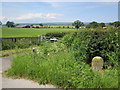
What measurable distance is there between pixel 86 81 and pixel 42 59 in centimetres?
213

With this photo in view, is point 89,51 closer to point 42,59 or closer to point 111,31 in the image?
point 111,31

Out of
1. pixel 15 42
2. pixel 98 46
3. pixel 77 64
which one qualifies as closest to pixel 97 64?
pixel 77 64

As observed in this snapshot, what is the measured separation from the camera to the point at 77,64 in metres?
4.86

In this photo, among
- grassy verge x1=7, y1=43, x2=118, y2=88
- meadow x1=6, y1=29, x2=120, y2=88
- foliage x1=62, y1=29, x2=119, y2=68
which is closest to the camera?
grassy verge x1=7, y1=43, x2=118, y2=88

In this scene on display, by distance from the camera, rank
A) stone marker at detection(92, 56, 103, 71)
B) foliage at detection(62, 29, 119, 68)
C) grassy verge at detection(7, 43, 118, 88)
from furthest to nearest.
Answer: foliage at detection(62, 29, 119, 68), stone marker at detection(92, 56, 103, 71), grassy verge at detection(7, 43, 118, 88)

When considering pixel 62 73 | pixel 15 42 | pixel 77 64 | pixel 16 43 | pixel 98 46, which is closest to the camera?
pixel 62 73

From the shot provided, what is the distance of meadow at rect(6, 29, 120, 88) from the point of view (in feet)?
12.7

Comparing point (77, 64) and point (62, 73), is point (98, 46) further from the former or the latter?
point (62, 73)

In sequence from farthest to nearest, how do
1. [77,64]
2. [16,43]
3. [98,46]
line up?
[16,43] < [98,46] < [77,64]

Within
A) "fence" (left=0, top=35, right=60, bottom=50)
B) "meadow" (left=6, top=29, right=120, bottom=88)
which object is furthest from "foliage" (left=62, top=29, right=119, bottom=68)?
"fence" (left=0, top=35, right=60, bottom=50)

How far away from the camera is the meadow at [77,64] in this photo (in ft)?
12.7

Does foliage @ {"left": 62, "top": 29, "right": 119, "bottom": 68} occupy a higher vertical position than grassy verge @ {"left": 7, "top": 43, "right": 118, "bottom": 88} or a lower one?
higher

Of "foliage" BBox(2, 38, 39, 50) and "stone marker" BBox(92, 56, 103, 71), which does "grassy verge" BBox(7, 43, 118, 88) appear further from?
"foliage" BBox(2, 38, 39, 50)

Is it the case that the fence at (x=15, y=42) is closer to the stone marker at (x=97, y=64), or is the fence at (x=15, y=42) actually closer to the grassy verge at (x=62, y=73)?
the grassy verge at (x=62, y=73)
